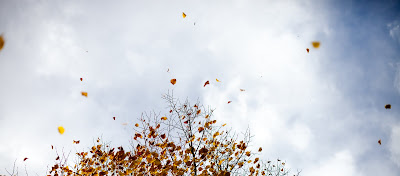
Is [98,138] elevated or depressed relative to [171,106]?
depressed

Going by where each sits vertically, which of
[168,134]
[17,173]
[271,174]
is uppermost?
[168,134]

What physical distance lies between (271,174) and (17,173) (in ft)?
38.2

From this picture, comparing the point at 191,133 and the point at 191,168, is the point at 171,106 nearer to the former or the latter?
the point at 191,133

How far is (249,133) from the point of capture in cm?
981

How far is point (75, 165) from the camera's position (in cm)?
1056

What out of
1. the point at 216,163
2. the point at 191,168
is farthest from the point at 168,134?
the point at 216,163

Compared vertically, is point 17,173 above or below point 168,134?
below

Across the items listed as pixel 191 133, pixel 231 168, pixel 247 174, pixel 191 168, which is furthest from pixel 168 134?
pixel 247 174

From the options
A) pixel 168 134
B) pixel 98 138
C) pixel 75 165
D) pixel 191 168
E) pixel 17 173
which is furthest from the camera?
pixel 98 138

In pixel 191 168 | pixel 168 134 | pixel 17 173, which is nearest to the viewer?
pixel 17 173

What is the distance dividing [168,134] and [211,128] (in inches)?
81.8

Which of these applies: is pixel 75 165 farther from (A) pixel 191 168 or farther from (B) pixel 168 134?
(A) pixel 191 168

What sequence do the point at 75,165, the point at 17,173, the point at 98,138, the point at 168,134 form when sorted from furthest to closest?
the point at 98,138 < the point at 75,165 < the point at 168,134 < the point at 17,173

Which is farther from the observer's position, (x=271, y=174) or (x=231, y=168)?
(x=271, y=174)
